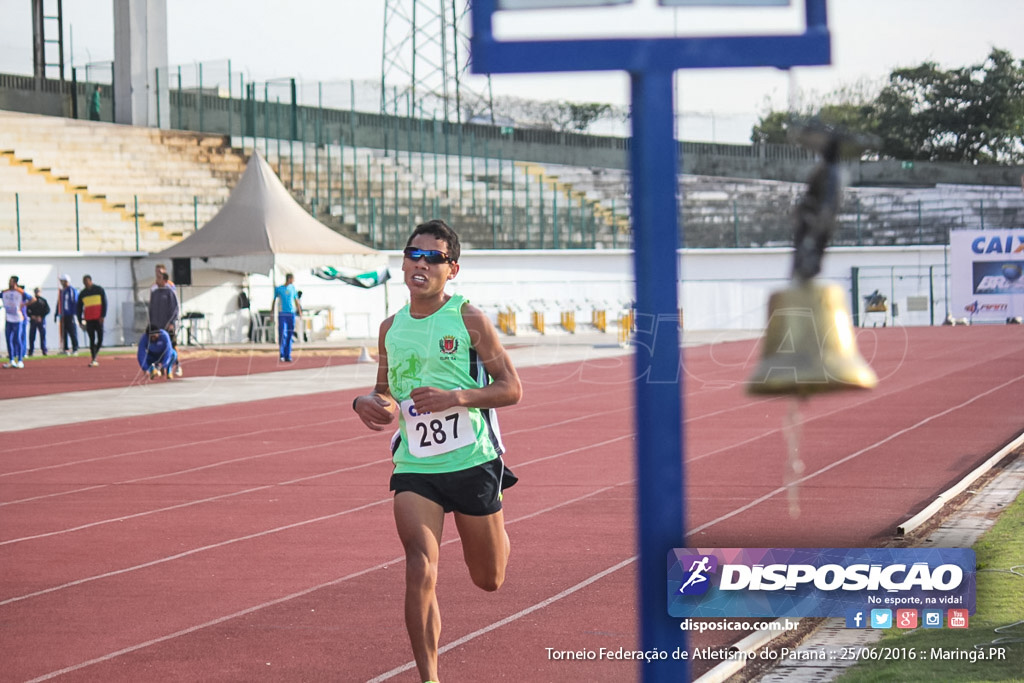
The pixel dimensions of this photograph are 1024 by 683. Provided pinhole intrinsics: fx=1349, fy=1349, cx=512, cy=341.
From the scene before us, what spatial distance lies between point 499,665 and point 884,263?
40545 millimetres

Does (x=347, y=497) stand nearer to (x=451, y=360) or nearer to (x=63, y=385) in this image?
(x=451, y=360)

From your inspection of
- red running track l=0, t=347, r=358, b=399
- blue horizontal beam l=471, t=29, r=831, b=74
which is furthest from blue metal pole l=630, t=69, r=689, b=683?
red running track l=0, t=347, r=358, b=399

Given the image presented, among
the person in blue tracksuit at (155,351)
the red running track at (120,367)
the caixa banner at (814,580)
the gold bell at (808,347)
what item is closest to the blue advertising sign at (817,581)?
the caixa banner at (814,580)

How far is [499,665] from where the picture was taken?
5562 millimetres

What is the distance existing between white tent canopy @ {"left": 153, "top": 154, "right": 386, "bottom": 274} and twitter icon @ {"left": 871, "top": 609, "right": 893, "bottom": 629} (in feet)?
82.7

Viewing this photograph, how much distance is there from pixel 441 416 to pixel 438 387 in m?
0.11

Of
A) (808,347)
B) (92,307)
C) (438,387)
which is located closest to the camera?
(808,347)

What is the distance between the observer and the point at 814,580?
14.4ft

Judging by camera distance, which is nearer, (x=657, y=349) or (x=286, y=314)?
(x=657, y=349)

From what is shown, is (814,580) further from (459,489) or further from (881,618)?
(459,489)

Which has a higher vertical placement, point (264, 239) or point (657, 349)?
point (264, 239)

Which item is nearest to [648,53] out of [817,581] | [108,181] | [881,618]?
[881,618]

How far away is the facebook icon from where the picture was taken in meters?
4.96

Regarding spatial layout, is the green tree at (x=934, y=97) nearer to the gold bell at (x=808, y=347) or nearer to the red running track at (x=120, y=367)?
the gold bell at (x=808, y=347)
